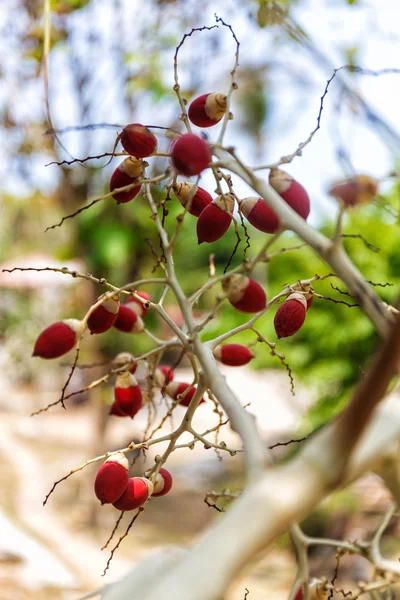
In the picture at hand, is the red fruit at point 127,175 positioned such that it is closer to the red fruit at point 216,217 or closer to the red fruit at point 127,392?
the red fruit at point 216,217

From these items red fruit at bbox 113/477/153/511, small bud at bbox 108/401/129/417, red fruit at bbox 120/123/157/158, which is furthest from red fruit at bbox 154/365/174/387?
red fruit at bbox 120/123/157/158

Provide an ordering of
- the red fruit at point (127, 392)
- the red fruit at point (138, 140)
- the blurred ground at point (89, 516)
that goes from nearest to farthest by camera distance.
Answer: the red fruit at point (138, 140), the red fruit at point (127, 392), the blurred ground at point (89, 516)

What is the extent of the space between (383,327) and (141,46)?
304 centimetres

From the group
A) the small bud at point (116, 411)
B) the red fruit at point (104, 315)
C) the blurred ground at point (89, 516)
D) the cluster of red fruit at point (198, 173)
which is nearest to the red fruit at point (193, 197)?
the cluster of red fruit at point (198, 173)

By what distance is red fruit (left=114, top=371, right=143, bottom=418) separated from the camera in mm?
614

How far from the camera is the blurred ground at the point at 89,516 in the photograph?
90.9 inches

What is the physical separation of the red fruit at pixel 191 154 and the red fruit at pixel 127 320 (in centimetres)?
23

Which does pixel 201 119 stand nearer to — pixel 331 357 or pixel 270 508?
pixel 270 508

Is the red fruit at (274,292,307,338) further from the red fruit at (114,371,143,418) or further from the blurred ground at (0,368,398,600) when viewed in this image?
the blurred ground at (0,368,398,600)

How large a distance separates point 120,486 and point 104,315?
0.48 ft

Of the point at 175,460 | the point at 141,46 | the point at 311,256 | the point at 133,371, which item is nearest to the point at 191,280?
the point at 175,460

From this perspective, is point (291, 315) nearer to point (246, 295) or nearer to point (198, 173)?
point (246, 295)

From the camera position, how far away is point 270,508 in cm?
27

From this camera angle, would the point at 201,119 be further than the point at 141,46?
No
